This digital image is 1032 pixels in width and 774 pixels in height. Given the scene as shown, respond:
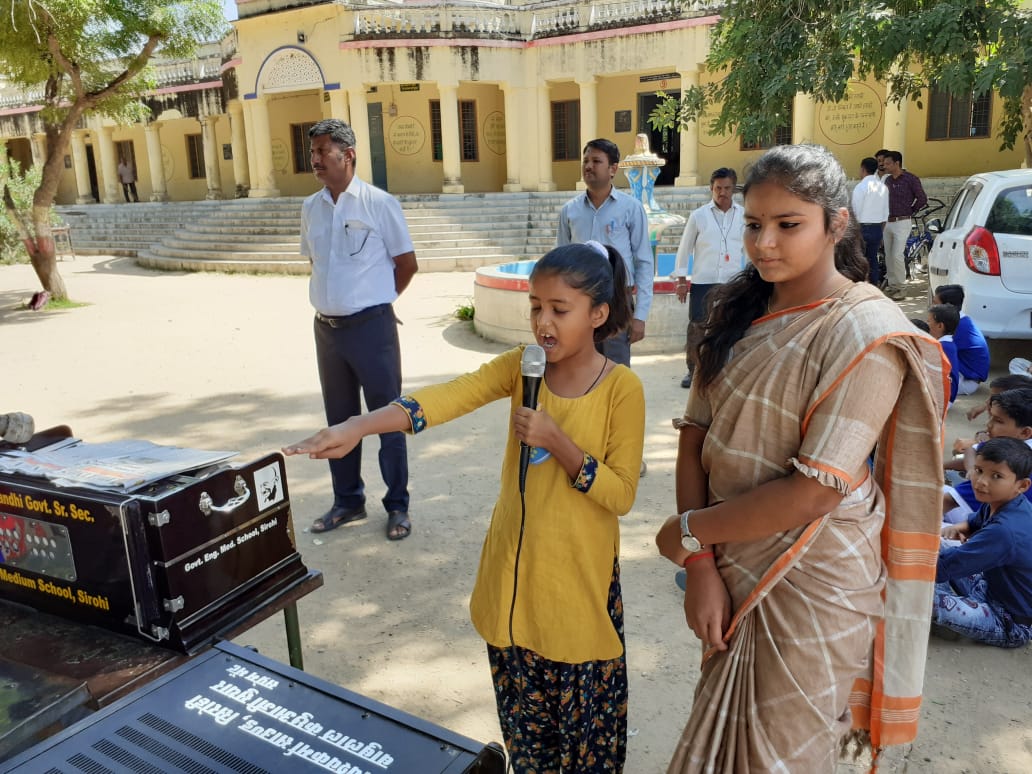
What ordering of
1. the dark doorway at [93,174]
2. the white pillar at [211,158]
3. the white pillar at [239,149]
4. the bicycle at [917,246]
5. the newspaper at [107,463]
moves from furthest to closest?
1. the dark doorway at [93,174]
2. the white pillar at [211,158]
3. the white pillar at [239,149]
4. the bicycle at [917,246]
5. the newspaper at [107,463]

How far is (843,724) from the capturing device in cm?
165

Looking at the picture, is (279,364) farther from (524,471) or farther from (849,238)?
(849,238)

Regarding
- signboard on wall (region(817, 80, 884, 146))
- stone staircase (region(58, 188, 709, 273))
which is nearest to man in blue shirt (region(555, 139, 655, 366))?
stone staircase (region(58, 188, 709, 273))

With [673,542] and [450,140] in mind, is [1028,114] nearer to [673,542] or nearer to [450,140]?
[673,542]

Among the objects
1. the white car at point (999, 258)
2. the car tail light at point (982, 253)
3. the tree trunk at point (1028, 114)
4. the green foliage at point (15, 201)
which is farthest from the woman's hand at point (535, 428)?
the green foliage at point (15, 201)

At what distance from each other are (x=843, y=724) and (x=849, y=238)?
991 mm

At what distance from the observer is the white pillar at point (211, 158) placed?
79.9 feet

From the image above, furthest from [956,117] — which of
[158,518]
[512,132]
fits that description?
[158,518]

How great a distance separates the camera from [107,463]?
6.18 ft

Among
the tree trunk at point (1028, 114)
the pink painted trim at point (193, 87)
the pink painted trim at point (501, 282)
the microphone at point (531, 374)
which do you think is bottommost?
the pink painted trim at point (501, 282)

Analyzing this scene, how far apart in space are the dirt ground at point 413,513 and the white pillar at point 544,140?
10.2 meters

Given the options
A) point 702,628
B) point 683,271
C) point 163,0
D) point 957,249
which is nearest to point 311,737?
point 702,628

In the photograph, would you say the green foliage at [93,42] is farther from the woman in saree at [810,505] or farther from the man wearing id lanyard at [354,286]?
the woman in saree at [810,505]

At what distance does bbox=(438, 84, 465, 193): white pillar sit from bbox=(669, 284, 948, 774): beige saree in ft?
61.9
